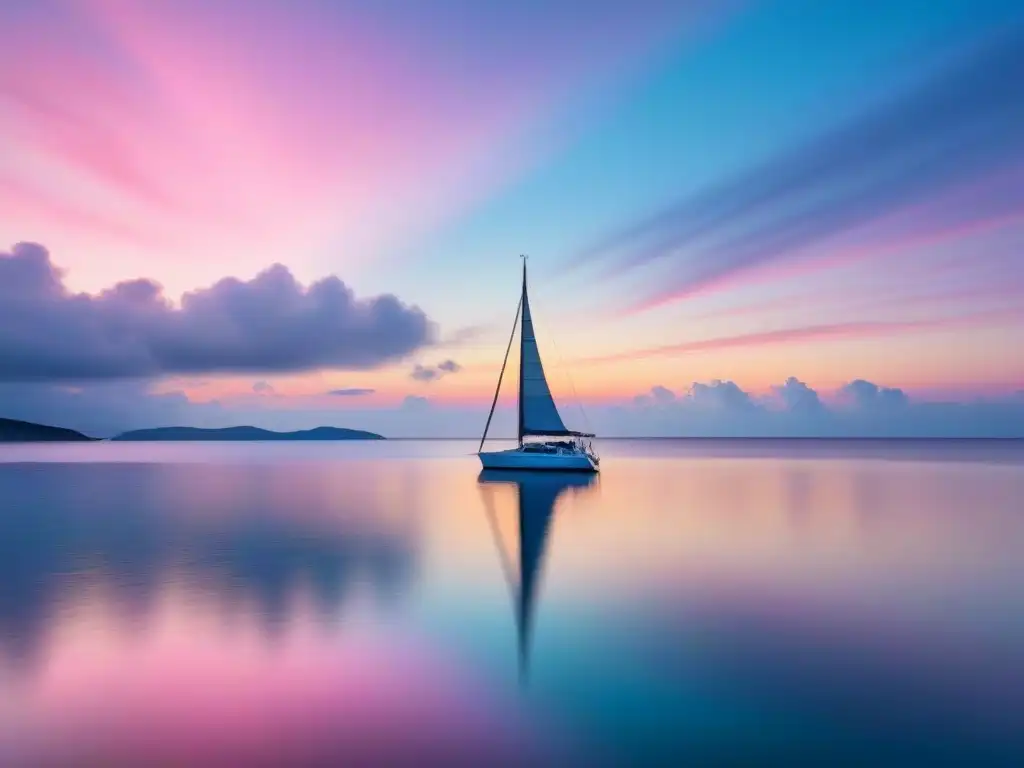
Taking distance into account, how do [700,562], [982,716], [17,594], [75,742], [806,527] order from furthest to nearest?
[806,527]
[700,562]
[17,594]
[982,716]
[75,742]

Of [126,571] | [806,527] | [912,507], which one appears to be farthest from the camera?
[912,507]

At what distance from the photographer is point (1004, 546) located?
26.5m

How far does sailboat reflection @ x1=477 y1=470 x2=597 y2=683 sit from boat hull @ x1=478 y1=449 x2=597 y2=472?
4.77 ft

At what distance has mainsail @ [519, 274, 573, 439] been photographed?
5556 cm

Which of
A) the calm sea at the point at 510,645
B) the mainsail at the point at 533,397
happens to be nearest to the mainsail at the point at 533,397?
the mainsail at the point at 533,397

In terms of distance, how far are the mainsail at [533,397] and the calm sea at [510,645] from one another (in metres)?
23.8

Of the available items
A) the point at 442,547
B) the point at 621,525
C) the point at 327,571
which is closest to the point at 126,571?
the point at 327,571

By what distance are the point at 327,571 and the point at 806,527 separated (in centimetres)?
2296

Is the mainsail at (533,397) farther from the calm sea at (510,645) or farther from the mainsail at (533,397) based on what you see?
the calm sea at (510,645)

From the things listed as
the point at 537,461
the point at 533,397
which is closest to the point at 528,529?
the point at 533,397

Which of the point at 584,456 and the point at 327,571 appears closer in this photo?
the point at 327,571

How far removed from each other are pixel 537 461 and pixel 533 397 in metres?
6.85

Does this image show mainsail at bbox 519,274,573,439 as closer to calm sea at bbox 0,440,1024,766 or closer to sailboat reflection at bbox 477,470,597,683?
sailboat reflection at bbox 477,470,597,683

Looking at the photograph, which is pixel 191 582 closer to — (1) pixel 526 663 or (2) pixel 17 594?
(2) pixel 17 594
